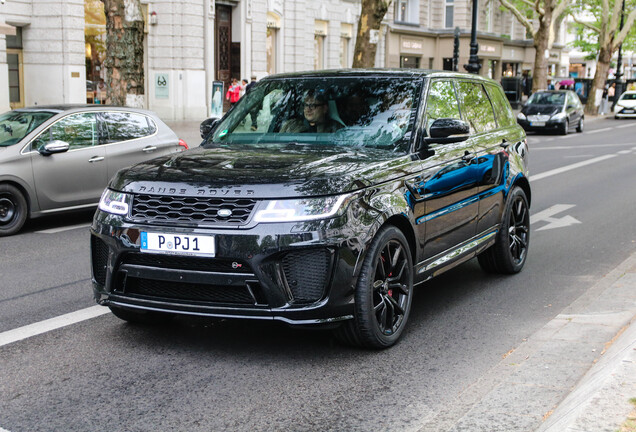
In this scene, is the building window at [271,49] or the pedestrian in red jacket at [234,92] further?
the building window at [271,49]

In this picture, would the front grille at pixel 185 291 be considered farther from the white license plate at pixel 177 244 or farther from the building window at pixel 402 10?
the building window at pixel 402 10

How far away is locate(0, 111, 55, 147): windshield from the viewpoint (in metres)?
10.2

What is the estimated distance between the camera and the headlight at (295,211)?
460cm

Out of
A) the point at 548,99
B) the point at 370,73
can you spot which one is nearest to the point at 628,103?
the point at 548,99

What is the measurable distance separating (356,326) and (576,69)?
108 m

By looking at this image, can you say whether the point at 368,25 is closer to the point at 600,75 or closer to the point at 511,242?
the point at 511,242

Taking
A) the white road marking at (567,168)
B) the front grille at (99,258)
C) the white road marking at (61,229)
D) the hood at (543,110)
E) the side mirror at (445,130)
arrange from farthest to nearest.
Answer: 1. the hood at (543,110)
2. the white road marking at (567,168)
3. the white road marking at (61,229)
4. the side mirror at (445,130)
5. the front grille at (99,258)

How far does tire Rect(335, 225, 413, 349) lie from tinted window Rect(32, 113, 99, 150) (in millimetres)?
6361

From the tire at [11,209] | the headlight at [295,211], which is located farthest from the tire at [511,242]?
the tire at [11,209]

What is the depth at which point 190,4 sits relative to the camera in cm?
3080

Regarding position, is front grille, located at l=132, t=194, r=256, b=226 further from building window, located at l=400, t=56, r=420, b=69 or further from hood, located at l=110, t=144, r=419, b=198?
building window, located at l=400, t=56, r=420, b=69

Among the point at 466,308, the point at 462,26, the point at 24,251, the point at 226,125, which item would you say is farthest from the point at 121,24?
the point at 462,26

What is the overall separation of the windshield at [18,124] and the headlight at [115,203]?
5.61 m

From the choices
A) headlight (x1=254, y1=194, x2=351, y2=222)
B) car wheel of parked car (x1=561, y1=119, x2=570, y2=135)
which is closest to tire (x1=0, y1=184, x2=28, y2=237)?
headlight (x1=254, y1=194, x2=351, y2=222)
